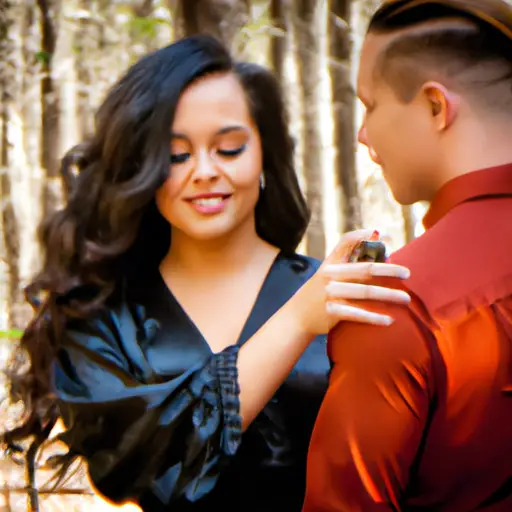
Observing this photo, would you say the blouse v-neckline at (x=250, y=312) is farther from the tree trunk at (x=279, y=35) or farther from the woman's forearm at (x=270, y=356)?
the tree trunk at (x=279, y=35)

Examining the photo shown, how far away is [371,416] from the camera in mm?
646

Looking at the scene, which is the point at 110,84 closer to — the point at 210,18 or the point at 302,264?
the point at 210,18

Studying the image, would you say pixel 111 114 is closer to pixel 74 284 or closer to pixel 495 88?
pixel 74 284

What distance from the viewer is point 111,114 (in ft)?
3.39

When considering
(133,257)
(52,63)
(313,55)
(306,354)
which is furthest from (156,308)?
(52,63)

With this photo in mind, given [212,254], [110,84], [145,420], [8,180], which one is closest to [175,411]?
[145,420]

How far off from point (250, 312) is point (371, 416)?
43cm

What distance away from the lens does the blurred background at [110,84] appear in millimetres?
1454

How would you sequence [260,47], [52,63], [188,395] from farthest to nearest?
[52,63], [260,47], [188,395]

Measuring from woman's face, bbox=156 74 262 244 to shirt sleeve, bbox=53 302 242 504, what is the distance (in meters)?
0.19

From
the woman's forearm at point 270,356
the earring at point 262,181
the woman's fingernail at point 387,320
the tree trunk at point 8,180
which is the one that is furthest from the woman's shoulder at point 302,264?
the tree trunk at point 8,180

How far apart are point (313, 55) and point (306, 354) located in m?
0.98

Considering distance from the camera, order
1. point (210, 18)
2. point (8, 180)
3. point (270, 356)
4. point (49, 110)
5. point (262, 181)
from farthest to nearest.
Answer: point (8, 180)
point (49, 110)
point (210, 18)
point (262, 181)
point (270, 356)

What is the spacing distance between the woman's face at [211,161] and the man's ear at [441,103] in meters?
0.37
